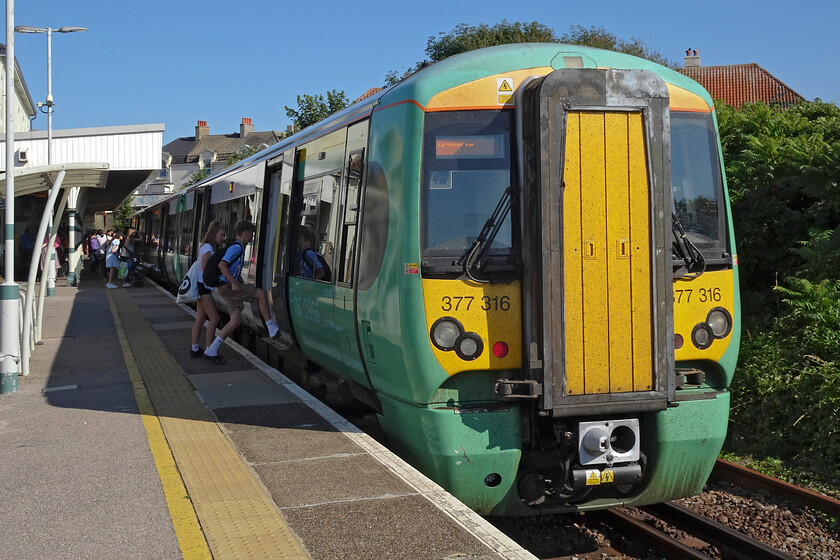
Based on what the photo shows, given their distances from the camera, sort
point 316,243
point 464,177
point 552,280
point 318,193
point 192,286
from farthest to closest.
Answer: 1. point 192,286
2. point 318,193
3. point 316,243
4. point 464,177
5. point 552,280

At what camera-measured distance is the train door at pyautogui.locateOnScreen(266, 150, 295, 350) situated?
8789 mm

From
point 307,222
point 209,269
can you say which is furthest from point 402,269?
point 209,269

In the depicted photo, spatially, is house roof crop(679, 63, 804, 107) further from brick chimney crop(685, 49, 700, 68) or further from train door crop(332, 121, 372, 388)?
train door crop(332, 121, 372, 388)

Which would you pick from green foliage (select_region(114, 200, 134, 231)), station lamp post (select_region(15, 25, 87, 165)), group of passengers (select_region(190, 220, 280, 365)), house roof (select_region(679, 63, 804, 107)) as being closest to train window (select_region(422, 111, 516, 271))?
group of passengers (select_region(190, 220, 280, 365))

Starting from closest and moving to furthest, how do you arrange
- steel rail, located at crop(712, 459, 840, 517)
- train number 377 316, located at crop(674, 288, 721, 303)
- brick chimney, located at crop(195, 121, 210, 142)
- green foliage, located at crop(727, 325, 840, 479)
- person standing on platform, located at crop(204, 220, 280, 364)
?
1. train number 377 316, located at crop(674, 288, 721, 303)
2. steel rail, located at crop(712, 459, 840, 517)
3. green foliage, located at crop(727, 325, 840, 479)
4. person standing on platform, located at crop(204, 220, 280, 364)
5. brick chimney, located at crop(195, 121, 210, 142)

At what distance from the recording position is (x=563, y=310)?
17.0 ft

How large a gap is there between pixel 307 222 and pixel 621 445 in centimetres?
387

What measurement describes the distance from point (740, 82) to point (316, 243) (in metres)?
45.8

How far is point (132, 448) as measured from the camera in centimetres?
637

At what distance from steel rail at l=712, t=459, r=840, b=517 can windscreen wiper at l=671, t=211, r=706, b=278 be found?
1.98 meters

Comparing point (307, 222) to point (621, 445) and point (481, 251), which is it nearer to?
point (481, 251)

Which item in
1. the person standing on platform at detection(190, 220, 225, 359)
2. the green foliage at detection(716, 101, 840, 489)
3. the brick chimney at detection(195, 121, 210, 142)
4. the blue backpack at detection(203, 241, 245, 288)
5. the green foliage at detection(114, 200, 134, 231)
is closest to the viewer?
the green foliage at detection(716, 101, 840, 489)

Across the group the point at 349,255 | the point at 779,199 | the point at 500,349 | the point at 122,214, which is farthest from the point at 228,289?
the point at 122,214

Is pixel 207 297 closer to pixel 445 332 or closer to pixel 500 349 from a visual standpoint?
pixel 445 332
